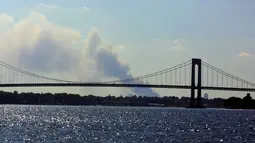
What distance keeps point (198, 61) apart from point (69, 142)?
10566cm

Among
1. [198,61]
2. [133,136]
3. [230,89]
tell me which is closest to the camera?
[133,136]

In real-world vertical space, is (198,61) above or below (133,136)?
above

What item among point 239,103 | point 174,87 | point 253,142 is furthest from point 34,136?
point 239,103

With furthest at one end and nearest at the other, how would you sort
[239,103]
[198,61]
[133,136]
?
[239,103]
[198,61]
[133,136]

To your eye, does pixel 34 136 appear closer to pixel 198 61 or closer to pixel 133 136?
pixel 133 136

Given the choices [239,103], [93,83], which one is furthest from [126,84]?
[239,103]

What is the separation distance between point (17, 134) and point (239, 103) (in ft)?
450

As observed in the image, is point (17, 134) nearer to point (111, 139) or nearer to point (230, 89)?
point (111, 139)

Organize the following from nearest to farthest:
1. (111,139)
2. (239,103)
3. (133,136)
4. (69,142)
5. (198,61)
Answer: (69,142) < (111,139) < (133,136) < (198,61) < (239,103)

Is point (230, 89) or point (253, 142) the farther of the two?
point (230, 89)

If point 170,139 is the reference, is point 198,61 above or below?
above

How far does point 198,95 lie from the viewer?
134m

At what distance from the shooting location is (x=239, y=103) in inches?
7141

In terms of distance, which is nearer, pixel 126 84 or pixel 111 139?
pixel 111 139
